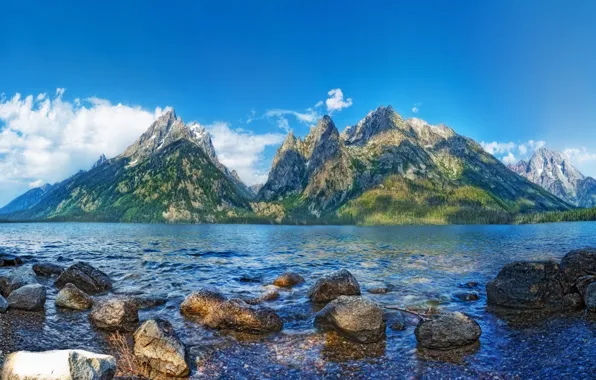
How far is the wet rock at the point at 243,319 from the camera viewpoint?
20.1 metres

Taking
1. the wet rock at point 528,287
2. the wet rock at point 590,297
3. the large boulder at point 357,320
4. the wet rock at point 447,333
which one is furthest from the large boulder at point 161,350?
the wet rock at point 590,297

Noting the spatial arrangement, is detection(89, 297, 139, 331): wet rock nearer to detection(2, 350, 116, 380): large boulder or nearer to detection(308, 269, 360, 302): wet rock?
detection(2, 350, 116, 380): large boulder

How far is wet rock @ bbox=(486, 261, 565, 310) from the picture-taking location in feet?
80.5

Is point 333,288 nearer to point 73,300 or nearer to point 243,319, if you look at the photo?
point 243,319

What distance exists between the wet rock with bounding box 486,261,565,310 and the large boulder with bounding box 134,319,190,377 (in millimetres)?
22148

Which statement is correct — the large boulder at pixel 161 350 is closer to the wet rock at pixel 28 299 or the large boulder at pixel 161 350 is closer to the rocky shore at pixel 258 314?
the rocky shore at pixel 258 314

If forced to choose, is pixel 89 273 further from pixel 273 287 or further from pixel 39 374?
pixel 39 374

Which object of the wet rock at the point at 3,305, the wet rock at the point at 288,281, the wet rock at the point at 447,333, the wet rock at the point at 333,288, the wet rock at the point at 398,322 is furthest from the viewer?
the wet rock at the point at 288,281

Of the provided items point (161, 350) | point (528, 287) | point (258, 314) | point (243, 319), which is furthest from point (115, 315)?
point (528, 287)

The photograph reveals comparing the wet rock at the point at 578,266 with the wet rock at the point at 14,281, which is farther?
the wet rock at the point at 14,281

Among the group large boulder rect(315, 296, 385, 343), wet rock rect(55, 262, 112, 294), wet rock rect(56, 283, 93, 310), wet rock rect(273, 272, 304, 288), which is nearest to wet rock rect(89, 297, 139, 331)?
wet rock rect(56, 283, 93, 310)

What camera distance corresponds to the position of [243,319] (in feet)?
66.9

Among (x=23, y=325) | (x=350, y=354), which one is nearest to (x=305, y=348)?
(x=350, y=354)

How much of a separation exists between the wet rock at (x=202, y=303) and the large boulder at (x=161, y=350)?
6729 millimetres
